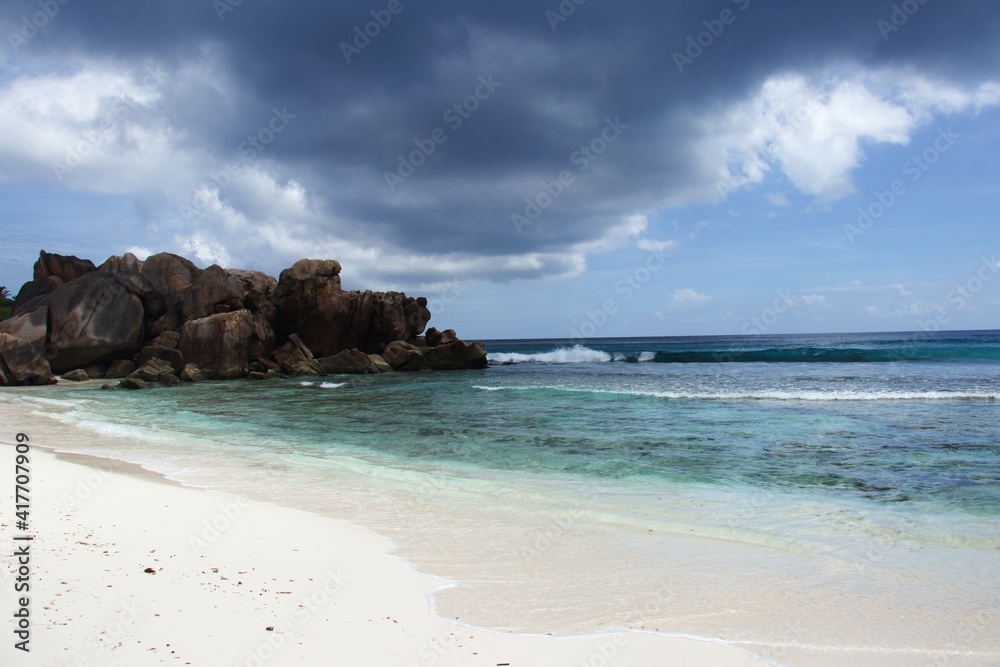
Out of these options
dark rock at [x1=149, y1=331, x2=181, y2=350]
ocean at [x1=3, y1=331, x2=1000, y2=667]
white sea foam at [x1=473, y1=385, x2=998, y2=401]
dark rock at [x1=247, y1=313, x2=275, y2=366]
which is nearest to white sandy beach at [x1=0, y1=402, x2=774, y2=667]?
ocean at [x1=3, y1=331, x2=1000, y2=667]

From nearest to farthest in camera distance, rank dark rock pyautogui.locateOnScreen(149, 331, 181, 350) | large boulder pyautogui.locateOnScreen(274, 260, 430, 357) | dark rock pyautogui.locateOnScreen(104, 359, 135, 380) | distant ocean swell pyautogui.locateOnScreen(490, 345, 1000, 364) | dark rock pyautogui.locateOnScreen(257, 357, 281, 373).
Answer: dark rock pyautogui.locateOnScreen(104, 359, 135, 380) < dark rock pyautogui.locateOnScreen(149, 331, 181, 350) < dark rock pyautogui.locateOnScreen(257, 357, 281, 373) < large boulder pyautogui.locateOnScreen(274, 260, 430, 357) < distant ocean swell pyautogui.locateOnScreen(490, 345, 1000, 364)

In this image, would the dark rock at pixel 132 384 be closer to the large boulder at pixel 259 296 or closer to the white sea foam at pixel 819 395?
the large boulder at pixel 259 296

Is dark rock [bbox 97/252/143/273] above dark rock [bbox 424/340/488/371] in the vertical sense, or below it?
above

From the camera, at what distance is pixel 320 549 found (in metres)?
6.12

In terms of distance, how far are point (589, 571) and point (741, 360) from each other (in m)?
54.0

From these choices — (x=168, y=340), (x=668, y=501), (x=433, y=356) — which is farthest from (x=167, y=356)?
(x=668, y=501)

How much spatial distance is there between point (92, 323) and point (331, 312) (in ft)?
49.1

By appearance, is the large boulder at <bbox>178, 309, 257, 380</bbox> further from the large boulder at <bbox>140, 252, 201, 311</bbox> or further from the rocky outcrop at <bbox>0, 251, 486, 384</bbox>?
the large boulder at <bbox>140, 252, 201, 311</bbox>

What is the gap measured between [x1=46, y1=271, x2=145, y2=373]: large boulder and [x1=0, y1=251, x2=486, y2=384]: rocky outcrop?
52 millimetres

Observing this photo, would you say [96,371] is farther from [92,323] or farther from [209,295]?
[209,295]

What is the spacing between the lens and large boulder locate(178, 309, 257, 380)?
119 feet

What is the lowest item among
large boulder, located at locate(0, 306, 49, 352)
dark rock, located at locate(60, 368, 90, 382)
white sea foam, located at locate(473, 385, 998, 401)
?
white sea foam, located at locate(473, 385, 998, 401)

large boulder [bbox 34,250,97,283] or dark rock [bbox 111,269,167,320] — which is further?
large boulder [bbox 34,250,97,283]

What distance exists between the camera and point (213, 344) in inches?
1431
